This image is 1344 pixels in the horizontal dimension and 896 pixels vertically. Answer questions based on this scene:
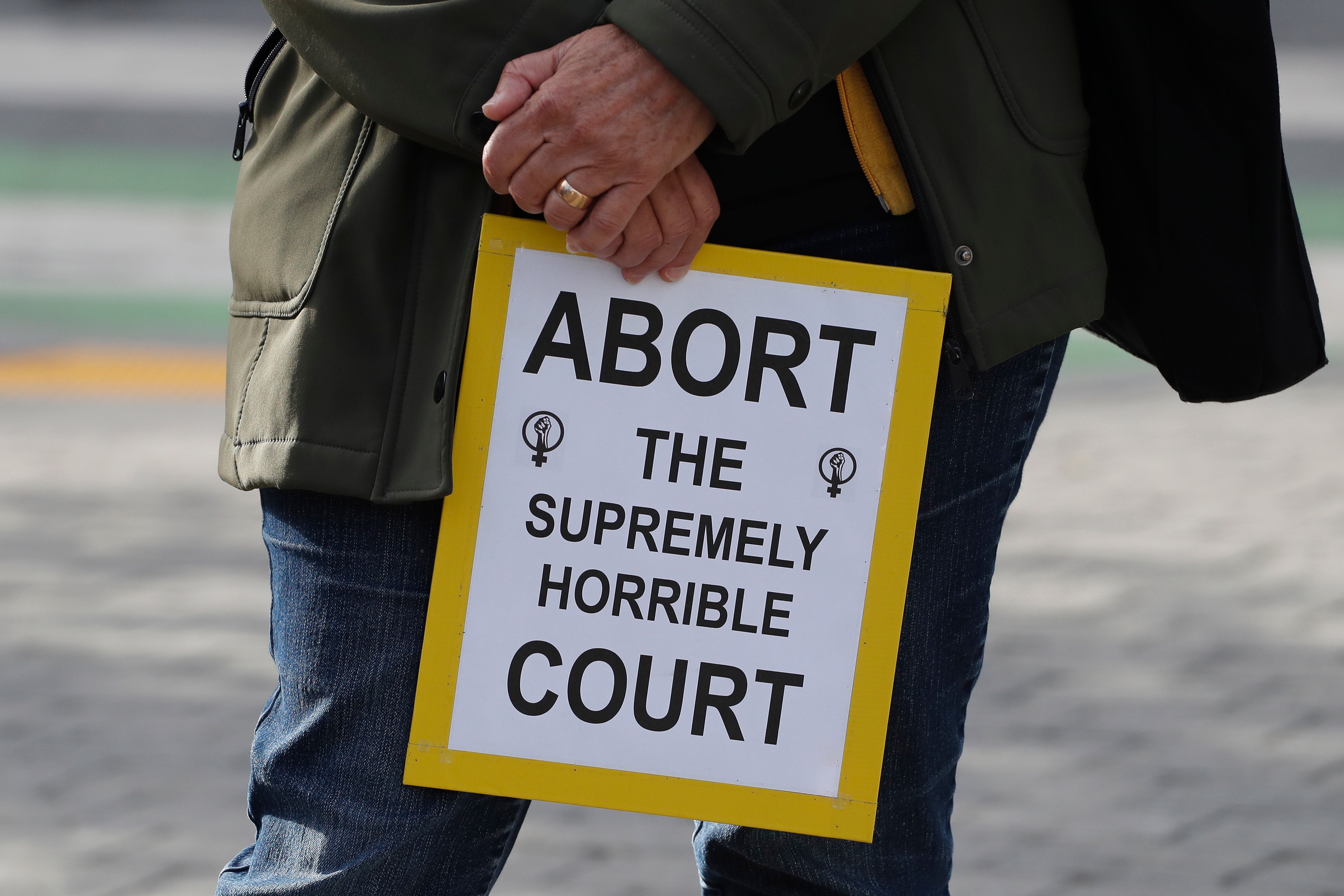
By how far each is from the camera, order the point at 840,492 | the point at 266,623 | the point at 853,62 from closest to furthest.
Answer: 1. the point at 853,62
2. the point at 840,492
3. the point at 266,623

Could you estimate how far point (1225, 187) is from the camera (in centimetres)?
148

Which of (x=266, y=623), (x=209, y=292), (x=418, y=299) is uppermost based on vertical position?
(x=209, y=292)

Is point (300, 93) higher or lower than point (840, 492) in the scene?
higher

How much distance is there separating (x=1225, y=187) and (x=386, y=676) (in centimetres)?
96

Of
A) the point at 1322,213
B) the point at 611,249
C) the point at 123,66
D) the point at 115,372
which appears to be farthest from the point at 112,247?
the point at 611,249

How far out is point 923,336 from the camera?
4.55ft

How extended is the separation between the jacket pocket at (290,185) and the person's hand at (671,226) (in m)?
0.25

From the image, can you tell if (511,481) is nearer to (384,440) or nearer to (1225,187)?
(384,440)

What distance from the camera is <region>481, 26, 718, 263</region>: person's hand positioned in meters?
1.25

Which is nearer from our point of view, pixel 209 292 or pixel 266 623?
pixel 266 623

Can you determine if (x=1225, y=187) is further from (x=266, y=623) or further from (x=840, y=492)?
(x=266, y=623)

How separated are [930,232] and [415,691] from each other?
66 centimetres

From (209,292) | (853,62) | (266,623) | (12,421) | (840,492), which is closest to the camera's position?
(853,62)

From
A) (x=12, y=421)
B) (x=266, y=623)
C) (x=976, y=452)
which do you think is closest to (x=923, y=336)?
(x=976, y=452)
